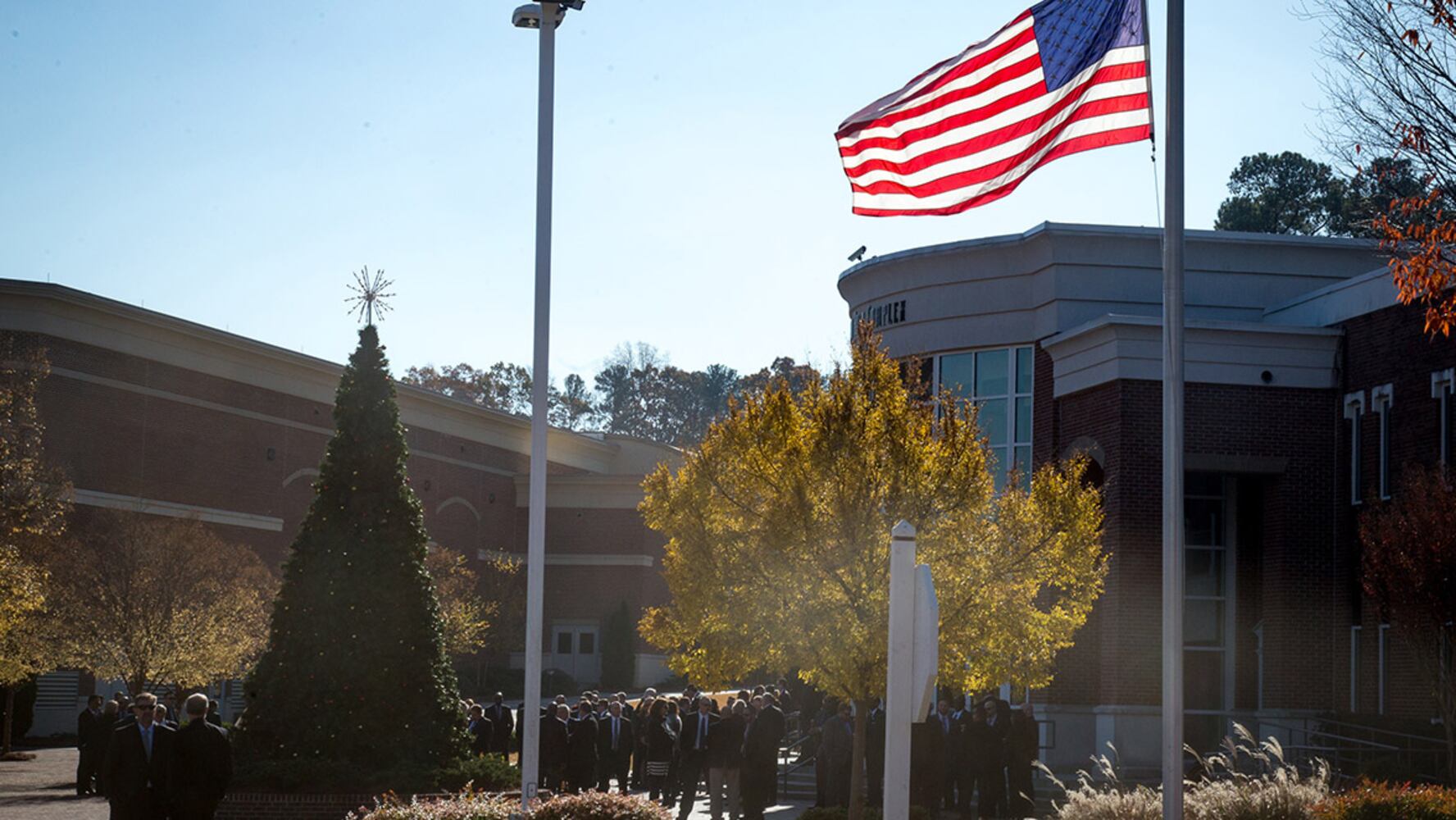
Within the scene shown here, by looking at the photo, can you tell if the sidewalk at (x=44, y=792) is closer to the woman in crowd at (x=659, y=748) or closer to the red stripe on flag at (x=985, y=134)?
the woman in crowd at (x=659, y=748)

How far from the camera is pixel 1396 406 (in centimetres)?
2755

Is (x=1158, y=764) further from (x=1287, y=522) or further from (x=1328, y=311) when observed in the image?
(x=1328, y=311)

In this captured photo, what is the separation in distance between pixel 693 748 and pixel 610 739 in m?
3.03

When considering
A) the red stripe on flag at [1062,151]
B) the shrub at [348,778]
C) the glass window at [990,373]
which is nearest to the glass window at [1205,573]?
the glass window at [990,373]

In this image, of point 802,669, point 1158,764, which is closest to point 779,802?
point 1158,764

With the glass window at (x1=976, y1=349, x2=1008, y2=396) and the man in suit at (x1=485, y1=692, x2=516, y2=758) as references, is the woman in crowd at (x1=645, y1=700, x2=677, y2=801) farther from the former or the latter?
the glass window at (x1=976, y1=349, x2=1008, y2=396)

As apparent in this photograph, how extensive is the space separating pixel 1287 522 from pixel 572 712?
1300cm

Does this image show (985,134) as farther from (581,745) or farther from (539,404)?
(581,745)

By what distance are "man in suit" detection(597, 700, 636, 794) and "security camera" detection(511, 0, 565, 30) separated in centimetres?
1229

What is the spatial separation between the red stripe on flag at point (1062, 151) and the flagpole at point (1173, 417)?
23 cm

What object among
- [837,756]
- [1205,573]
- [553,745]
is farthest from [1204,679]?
[553,745]

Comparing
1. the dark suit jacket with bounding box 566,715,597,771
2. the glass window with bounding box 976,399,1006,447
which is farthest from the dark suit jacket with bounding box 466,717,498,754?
the glass window with bounding box 976,399,1006,447

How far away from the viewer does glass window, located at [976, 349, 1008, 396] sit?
33219mm

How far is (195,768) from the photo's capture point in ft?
52.2
